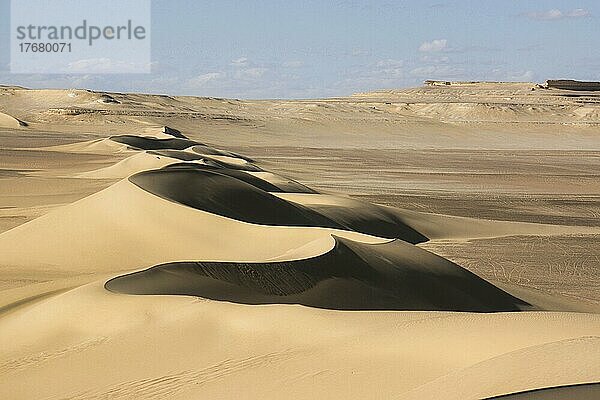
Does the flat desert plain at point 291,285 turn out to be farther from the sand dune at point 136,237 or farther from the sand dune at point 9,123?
the sand dune at point 9,123

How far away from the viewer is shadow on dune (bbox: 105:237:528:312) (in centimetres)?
822

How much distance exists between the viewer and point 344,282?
9250 mm

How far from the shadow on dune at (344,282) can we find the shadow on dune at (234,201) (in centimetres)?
362

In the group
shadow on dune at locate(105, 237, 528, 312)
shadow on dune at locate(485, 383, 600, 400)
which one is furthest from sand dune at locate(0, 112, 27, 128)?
shadow on dune at locate(485, 383, 600, 400)

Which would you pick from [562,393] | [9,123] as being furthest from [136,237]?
[9,123]

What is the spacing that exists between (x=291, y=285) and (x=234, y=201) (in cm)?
623

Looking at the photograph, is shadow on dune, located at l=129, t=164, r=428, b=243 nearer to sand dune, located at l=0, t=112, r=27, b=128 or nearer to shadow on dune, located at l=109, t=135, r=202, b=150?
shadow on dune, located at l=109, t=135, r=202, b=150

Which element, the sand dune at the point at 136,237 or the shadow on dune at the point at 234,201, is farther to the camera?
the shadow on dune at the point at 234,201

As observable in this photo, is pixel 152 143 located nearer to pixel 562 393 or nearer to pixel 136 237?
pixel 136 237

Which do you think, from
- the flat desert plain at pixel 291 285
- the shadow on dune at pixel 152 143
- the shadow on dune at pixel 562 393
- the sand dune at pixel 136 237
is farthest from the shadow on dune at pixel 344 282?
the shadow on dune at pixel 152 143

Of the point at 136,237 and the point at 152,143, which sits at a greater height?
the point at 136,237

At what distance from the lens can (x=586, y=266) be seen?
549 inches

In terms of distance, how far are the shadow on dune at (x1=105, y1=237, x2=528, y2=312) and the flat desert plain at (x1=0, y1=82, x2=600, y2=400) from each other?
25 mm

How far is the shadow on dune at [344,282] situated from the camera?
8.22 meters
